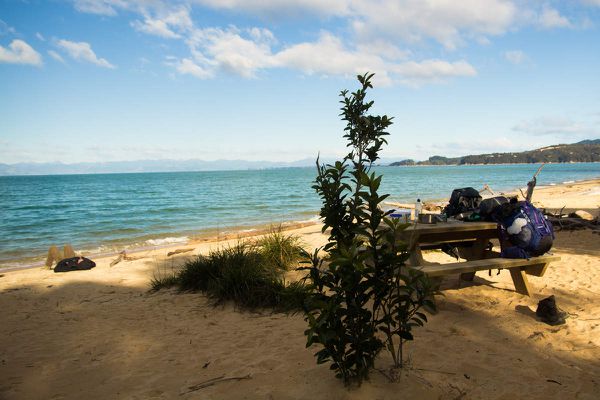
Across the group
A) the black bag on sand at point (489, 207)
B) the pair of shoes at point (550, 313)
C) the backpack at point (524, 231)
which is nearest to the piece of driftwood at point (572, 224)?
the black bag on sand at point (489, 207)

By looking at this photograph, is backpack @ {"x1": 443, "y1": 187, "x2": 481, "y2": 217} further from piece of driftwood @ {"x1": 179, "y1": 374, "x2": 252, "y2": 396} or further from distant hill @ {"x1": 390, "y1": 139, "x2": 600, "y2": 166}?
distant hill @ {"x1": 390, "y1": 139, "x2": 600, "y2": 166}

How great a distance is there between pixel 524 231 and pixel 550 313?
99 centimetres

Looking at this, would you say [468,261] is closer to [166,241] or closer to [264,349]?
[264,349]

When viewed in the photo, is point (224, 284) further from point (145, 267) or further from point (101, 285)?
point (145, 267)

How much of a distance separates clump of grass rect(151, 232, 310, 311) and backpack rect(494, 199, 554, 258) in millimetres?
2608

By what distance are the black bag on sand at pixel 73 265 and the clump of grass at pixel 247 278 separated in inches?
132

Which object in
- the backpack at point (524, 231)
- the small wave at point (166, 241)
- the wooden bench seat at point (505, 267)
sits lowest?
the small wave at point (166, 241)

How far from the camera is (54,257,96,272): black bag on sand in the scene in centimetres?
816

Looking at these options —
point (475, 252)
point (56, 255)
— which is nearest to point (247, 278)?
point (475, 252)

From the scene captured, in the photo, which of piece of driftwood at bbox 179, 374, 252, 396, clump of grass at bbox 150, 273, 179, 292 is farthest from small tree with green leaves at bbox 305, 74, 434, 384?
clump of grass at bbox 150, 273, 179, 292

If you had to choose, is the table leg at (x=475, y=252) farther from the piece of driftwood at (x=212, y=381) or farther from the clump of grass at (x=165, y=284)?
the clump of grass at (x=165, y=284)

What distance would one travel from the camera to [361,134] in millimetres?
2643

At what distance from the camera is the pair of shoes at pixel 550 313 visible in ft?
12.8

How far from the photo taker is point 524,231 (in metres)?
4.50
